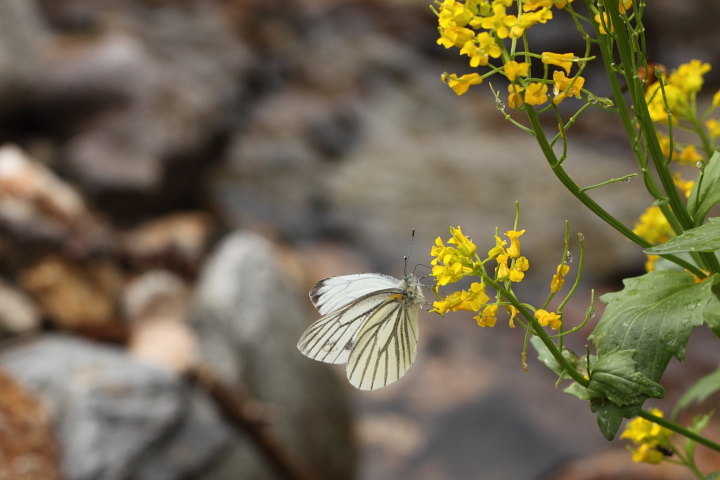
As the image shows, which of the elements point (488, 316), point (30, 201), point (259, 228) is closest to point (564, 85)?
point (488, 316)

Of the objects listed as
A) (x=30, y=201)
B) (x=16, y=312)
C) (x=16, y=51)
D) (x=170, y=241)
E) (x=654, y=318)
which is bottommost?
(x=654, y=318)

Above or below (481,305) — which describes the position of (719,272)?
below

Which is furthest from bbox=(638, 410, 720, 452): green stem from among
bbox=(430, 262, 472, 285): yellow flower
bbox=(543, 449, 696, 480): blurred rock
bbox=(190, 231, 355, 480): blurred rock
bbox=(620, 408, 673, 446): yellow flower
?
bbox=(190, 231, 355, 480): blurred rock

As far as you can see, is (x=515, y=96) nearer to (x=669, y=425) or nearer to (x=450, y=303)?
(x=450, y=303)

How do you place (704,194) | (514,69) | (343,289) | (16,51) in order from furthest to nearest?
(16,51)
(343,289)
(704,194)
(514,69)

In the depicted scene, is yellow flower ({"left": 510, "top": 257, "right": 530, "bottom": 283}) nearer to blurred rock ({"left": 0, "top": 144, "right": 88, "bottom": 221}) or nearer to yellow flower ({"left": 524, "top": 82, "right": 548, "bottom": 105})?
yellow flower ({"left": 524, "top": 82, "right": 548, "bottom": 105})

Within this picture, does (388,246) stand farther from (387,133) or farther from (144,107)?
(144,107)

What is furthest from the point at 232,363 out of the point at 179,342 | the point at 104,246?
the point at 104,246

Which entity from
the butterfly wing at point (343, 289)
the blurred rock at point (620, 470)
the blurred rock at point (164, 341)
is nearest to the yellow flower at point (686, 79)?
the butterfly wing at point (343, 289)

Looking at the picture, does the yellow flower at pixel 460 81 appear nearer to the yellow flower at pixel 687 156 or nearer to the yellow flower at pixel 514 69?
the yellow flower at pixel 514 69
